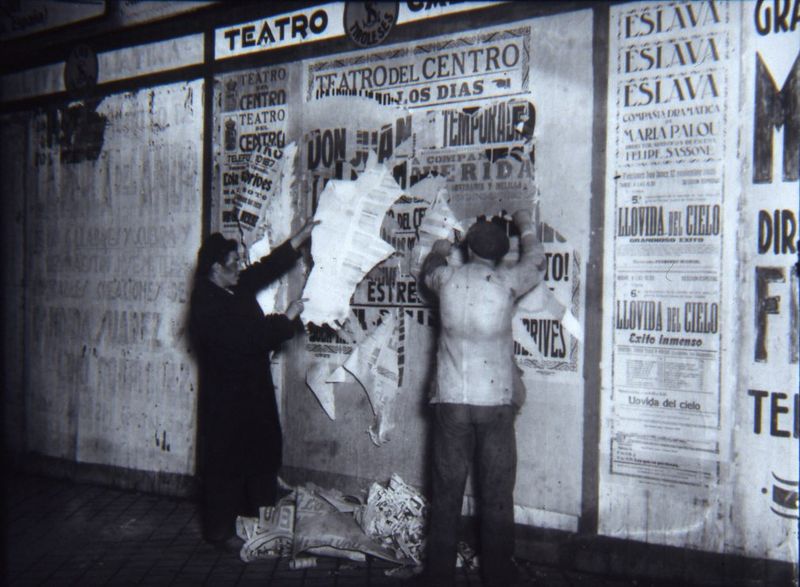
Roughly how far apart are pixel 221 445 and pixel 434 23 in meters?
3.04

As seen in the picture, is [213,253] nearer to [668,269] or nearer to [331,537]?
[331,537]

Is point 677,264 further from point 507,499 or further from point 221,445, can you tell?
point 221,445

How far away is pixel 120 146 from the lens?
6.14 m

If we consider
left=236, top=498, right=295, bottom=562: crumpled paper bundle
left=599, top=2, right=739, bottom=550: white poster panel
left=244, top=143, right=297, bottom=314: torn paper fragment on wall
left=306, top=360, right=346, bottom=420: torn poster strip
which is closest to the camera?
left=599, top=2, right=739, bottom=550: white poster panel

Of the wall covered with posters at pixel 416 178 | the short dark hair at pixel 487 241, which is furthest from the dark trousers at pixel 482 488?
the short dark hair at pixel 487 241

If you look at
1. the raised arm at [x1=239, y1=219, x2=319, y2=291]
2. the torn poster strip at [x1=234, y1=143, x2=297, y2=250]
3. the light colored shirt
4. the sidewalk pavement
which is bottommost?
the sidewalk pavement

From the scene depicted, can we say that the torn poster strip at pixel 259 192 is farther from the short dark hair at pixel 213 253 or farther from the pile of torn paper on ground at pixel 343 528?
the pile of torn paper on ground at pixel 343 528

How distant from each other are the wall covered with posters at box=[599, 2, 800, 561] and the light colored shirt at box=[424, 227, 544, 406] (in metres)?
0.62

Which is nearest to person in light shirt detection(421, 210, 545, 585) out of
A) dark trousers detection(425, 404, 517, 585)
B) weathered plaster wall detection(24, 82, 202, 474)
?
dark trousers detection(425, 404, 517, 585)

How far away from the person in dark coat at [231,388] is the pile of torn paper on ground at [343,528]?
0.23 metres

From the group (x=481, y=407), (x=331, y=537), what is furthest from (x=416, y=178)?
(x=331, y=537)

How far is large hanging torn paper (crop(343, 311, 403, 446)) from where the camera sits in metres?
4.82

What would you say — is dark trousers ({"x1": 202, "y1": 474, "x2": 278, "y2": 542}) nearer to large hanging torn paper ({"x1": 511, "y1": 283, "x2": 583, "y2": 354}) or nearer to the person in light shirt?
the person in light shirt

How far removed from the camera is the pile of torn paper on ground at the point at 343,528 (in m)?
4.33
